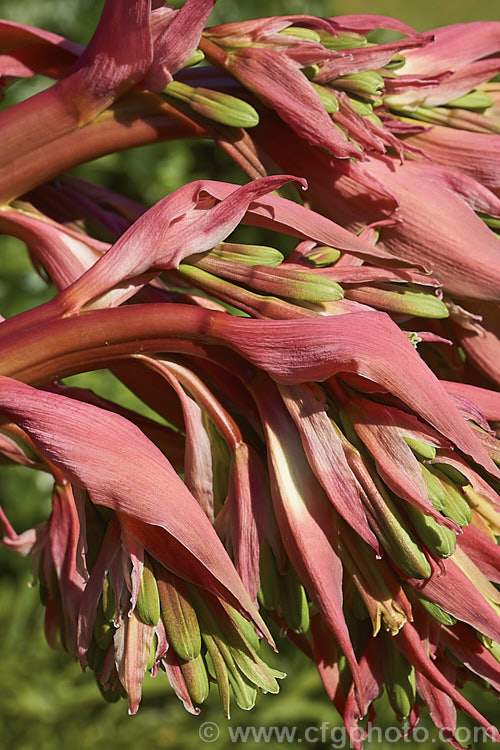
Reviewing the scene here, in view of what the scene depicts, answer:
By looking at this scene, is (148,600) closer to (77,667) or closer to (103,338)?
(103,338)

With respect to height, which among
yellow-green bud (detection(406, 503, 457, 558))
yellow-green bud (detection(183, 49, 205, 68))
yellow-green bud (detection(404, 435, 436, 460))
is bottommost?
yellow-green bud (detection(406, 503, 457, 558))

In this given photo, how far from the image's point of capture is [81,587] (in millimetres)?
587

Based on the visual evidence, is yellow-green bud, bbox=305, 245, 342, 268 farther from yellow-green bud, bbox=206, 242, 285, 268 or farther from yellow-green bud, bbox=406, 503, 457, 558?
yellow-green bud, bbox=406, 503, 457, 558

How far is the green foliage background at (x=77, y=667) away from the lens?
5.20 feet

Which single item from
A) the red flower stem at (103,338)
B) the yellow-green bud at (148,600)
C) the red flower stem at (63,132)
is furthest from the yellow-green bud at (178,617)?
the red flower stem at (63,132)

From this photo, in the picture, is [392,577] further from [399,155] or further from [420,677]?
[399,155]

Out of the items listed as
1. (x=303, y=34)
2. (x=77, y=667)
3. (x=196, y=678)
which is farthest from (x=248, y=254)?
(x=77, y=667)

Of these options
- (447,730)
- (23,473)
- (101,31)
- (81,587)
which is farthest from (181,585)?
(23,473)

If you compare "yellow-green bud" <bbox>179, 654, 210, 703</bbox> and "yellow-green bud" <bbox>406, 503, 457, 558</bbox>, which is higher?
"yellow-green bud" <bbox>406, 503, 457, 558</bbox>

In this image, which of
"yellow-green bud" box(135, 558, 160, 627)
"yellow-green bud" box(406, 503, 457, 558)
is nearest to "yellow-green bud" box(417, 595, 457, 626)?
"yellow-green bud" box(406, 503, 457, 558)

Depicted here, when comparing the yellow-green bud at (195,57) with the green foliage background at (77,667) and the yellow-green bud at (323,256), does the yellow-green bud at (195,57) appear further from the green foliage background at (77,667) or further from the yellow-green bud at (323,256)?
the green foliage background at (77,667)

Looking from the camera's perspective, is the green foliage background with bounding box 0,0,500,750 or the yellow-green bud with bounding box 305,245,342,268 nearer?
the yellow-green bud with bounding box 305,245,342,268

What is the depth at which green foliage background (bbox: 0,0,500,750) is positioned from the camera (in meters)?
1.58

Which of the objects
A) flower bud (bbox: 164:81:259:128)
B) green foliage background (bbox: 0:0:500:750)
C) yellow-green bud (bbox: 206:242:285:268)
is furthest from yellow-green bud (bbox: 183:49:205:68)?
green foliage background (bbox: 0:0:500:750)
